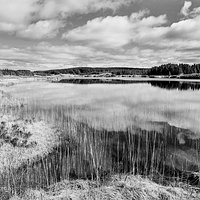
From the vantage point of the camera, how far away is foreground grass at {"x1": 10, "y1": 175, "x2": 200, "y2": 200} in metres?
7.96

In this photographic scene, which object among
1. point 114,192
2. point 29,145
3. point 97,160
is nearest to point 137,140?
point 97,160

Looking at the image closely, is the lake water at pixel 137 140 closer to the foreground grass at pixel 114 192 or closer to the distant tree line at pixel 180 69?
the foreground grass at pixel 114 192

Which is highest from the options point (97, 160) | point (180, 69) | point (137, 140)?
point (180, 69)

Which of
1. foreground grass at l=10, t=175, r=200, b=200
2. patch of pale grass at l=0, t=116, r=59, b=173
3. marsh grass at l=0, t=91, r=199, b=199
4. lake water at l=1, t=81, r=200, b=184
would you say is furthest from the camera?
patch of pale grass at l=0, t=116, r=59, b=173

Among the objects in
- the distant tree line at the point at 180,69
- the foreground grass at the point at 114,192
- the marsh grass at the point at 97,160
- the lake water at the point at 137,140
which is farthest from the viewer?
the distant tree line at the point at 180,69

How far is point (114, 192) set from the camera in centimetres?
825

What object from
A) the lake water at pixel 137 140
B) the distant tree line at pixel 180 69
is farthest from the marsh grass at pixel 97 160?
the distant tree line at pixel 180 69

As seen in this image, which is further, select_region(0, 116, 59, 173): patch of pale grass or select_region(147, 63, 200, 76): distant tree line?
select_region(147, 63, 200, 76): distant tree line

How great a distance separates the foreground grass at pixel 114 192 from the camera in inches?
313

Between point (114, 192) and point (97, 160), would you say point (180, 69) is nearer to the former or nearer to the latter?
point (97, 160)

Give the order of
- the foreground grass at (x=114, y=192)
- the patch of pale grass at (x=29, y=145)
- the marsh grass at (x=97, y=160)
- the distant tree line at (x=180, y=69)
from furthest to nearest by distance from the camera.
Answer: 1. the distant tree line at (x=180, y=69)
2. the patch of pale grass at (x=29, y=145)
3. the marsh grass at (x=97, y=160)
4. the foreground grass at (x=114, y=192)

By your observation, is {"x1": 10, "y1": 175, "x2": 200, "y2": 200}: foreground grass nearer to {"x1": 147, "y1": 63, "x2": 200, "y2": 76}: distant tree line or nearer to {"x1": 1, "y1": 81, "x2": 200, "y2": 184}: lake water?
{"x1": 1, "y1": 81, "x2": 200, "y2": 184}: lake water

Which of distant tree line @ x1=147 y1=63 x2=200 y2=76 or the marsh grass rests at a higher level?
distant tree line @ x1=147 y1=63 x2=200 y2=76

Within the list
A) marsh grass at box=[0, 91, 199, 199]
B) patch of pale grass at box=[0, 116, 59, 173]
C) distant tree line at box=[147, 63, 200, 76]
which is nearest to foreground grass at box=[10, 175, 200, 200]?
marsh grass at box=[0, 91, 199, 199]
